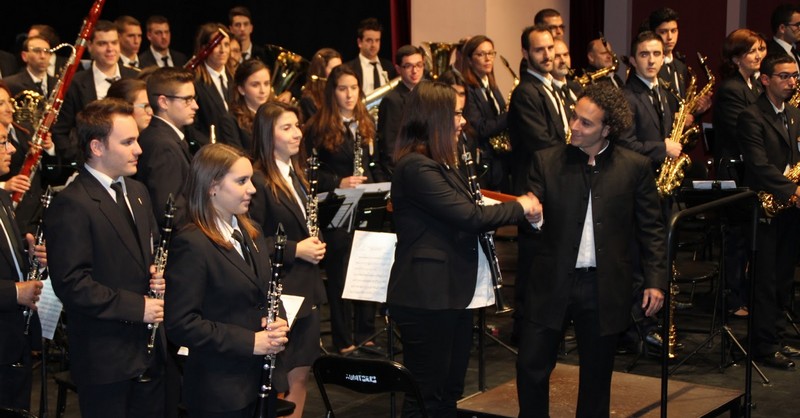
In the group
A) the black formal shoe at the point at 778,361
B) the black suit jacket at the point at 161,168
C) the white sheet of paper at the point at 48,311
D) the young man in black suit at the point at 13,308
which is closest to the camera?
the young man in black suit at the point at 13,308

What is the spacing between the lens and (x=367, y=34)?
9.29m

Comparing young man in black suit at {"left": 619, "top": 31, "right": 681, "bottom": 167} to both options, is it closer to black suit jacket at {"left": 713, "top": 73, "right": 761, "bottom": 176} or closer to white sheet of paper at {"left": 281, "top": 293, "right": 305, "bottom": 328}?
black suit jacket at {"left": 713, "top": 73, "right": 761, "bottom": 176}

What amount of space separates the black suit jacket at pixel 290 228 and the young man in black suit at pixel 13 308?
939 mm

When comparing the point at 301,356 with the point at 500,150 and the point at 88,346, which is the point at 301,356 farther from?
the point at 500,150

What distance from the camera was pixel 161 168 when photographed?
198 inches

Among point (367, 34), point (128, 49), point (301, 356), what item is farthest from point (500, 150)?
point (301, 356)

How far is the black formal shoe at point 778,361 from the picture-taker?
655 centimetres

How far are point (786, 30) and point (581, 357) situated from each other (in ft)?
16.8

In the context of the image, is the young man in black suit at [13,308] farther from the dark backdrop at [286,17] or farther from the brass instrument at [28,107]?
the dark backdrop at [286,17]

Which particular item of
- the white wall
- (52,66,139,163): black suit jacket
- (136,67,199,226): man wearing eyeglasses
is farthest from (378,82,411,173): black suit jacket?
the white wall

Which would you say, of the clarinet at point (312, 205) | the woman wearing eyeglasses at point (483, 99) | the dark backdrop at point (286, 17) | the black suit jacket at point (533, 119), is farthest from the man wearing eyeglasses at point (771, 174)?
the dark backdrop at point (286, 17)

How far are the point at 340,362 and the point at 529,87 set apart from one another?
3.37 m

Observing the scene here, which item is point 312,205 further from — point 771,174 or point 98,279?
point 771,174

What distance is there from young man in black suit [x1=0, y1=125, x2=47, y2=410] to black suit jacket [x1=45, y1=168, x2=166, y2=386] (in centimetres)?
32
